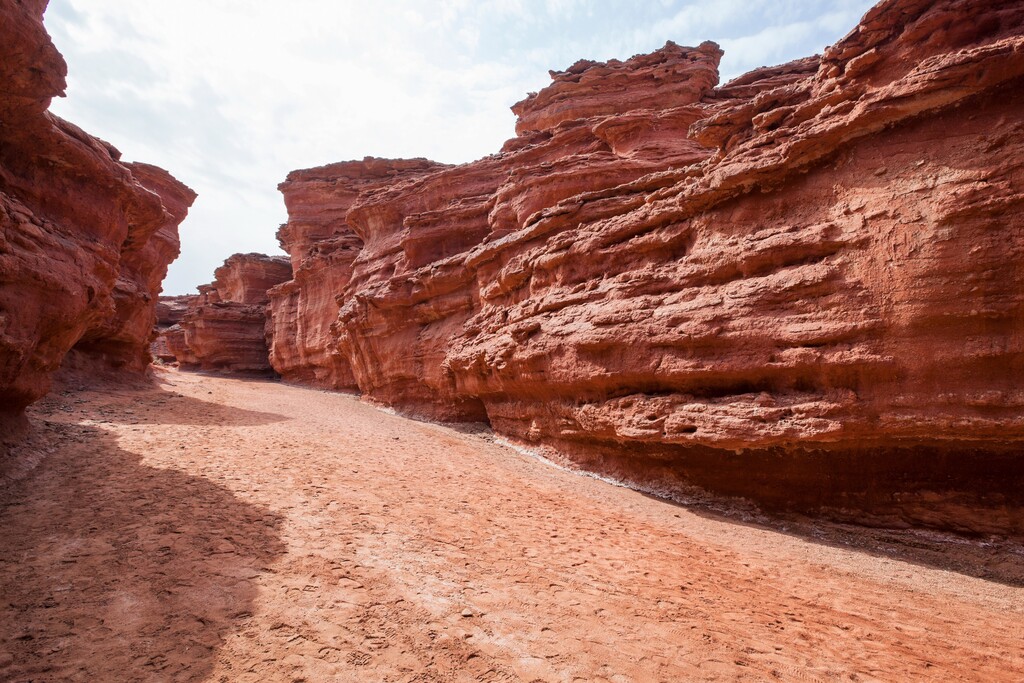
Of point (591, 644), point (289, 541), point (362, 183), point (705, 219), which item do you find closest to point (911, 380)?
point (705, 219)

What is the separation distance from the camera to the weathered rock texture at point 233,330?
33.4m

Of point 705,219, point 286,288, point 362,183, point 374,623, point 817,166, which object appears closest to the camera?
point 374,623

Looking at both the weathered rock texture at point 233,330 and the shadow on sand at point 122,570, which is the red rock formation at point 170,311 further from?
the shadow on sand at point 122,570

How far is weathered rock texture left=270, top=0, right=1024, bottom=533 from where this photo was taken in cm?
673

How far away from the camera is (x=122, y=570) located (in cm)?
481

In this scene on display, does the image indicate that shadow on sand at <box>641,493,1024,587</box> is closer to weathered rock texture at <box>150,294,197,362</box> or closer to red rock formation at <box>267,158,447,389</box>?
red rock formation at <box>267,158,447,389</box>

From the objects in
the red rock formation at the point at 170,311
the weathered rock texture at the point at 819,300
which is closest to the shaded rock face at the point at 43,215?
the weathered rock texture at the point at 819,300

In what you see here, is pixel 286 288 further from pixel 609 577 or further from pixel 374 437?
pixel 609 577

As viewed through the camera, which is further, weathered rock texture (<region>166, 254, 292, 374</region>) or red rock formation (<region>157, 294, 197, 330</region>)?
red rock formation (<region>157, 294, 197, 330</region>)

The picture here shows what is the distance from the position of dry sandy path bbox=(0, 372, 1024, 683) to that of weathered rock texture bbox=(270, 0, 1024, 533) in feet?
4.25

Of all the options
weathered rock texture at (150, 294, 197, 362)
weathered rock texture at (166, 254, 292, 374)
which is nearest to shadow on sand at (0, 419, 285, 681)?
weathered rock texture at (166, 254, 292, 374)

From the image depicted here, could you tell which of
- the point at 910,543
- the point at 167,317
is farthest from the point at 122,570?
the point at 167,317

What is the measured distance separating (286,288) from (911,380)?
33.7 meters

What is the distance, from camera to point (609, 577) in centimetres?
608
